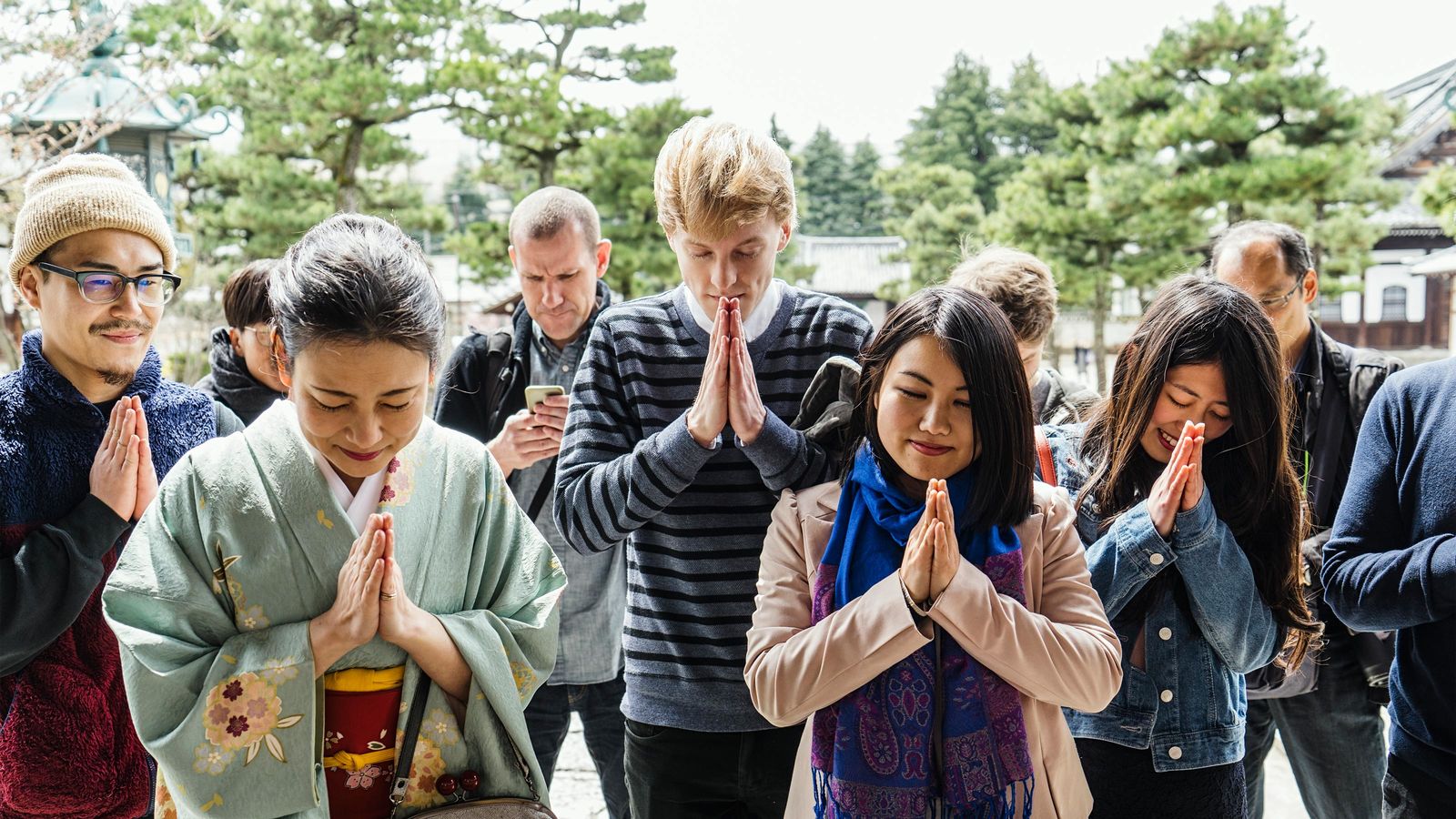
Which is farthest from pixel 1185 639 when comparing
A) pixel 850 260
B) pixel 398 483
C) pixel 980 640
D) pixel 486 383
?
pixel 850 260

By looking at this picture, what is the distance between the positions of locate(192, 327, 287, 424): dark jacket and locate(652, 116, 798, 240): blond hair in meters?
1.85

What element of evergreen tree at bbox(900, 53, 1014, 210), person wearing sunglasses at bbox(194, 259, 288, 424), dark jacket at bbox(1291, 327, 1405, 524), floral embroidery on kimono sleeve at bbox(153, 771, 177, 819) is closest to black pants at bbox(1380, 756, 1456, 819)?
dark jacket at bbox(1291, 327, 1405, 524)

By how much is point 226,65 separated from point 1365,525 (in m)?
15.3

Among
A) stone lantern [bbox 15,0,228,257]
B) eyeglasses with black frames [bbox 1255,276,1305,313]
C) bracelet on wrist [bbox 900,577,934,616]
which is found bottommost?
bracelet on wrist [bbox 900,577,934,616]

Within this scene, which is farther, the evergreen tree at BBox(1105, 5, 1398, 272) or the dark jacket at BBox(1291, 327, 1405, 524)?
the evergreen tree at BBox(1105, 5, 1398, 272)

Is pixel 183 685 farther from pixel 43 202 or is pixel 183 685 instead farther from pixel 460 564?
pixel 43 202

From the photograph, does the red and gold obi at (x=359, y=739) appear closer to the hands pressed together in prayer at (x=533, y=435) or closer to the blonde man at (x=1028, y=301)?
the hands pressed together in prayer at (x=533, y=435)

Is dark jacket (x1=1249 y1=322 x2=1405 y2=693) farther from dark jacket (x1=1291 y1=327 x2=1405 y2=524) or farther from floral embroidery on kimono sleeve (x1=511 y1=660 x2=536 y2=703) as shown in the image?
floral embroidery on kimono sleeve (x1=511 y1=660 x2=536 y2=703)

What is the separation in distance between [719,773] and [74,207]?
176 centimetres

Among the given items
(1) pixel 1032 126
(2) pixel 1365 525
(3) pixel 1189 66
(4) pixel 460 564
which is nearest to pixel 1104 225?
(3) pixel 1189 66

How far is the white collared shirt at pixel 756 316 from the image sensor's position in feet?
7.48

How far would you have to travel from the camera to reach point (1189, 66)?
13.3m

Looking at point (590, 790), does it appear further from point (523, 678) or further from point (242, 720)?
point (242, 720)

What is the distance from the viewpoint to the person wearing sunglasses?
333 centimetres
